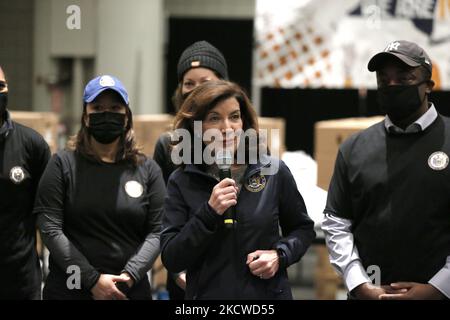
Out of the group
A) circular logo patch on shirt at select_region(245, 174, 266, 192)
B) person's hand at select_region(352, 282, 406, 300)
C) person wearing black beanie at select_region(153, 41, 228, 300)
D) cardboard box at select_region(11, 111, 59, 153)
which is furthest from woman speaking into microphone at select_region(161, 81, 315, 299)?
cardboard box at select_region(11, 111, 59, 153)

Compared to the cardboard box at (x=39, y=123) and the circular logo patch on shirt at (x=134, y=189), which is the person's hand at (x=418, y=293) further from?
the cardboard box at (x=39, y=123)

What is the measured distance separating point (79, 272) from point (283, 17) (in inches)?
179

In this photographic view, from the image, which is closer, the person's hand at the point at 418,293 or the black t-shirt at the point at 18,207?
the person's hand at the point at 418,293

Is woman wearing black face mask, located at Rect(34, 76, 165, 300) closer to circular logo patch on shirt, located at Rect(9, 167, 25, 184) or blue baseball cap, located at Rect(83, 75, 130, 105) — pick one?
blue baseball cap, located at Rect(83, 75, 130, 105)

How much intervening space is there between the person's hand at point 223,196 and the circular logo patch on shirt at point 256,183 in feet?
0.51

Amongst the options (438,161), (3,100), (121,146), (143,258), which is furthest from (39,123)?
(438,161)

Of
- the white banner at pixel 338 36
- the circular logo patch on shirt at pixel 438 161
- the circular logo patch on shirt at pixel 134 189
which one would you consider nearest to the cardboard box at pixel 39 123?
the white banner at pixel 338 36

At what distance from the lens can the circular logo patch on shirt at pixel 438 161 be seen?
2668 mm

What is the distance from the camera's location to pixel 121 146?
129 inches

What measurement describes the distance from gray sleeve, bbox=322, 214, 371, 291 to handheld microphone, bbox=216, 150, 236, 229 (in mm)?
441

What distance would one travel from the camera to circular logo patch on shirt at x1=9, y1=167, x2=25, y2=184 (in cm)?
332

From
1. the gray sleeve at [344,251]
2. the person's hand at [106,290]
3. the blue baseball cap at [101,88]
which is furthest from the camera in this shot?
the blue baseball cap at [101,88]

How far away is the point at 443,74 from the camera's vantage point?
22.6 ft

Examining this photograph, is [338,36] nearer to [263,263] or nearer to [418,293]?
[418,293]
